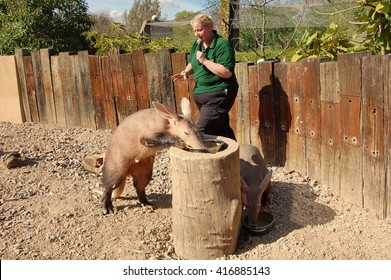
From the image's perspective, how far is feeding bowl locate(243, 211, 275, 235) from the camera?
13.5 feet

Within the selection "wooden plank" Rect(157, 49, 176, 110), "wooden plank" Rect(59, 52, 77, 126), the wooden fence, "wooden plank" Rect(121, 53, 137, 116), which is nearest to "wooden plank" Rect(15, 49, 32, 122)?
the wooden fence

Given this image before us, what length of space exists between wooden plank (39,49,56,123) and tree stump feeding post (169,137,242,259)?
5.84m

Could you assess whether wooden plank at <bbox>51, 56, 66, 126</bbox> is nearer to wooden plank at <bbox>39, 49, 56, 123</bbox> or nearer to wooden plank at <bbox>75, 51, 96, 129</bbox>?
wooden plank at <bbox>39, 49, 56, 123</bbox>

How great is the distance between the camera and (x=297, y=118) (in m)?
5.34

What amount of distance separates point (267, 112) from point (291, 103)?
430 mm

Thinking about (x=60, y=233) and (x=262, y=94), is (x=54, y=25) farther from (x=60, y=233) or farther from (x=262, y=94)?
(x=60, y=233)

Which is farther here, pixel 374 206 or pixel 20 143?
pixel 20 143

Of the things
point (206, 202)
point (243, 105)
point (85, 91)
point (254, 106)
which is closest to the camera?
point (206, 202)

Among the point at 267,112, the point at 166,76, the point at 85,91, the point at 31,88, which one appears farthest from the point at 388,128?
the point at 31,88

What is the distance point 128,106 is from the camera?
25.6ft

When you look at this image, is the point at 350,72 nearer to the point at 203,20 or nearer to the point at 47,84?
the point at 203,20

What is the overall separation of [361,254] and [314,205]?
0.95m

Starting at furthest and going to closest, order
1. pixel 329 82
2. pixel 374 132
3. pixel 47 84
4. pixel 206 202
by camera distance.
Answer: pixel 47 84 → pixel 329 82 → pixel 374 132 → pixel 206 202

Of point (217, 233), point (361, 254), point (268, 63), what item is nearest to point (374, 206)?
point (361, 254)
